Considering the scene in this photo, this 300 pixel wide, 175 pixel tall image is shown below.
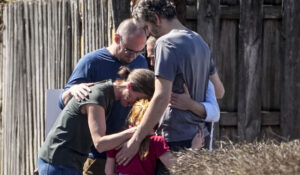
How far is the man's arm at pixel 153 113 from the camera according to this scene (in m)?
4.50

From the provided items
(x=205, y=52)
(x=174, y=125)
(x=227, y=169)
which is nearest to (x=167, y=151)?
(x=174, y=125)

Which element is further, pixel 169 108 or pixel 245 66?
pixel 245 66

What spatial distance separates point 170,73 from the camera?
4.54m

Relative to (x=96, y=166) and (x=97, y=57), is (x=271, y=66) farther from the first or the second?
(x=96, y=166)

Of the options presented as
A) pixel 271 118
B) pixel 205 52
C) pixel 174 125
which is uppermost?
pixel 205 52

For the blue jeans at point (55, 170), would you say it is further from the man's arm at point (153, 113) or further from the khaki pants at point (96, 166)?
the khaki pants at point (96, 166)

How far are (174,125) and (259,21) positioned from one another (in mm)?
2421

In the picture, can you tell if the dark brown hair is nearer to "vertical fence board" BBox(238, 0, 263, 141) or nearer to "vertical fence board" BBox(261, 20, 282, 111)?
"vertical fence board" BBox(238, 0, 263, 141)

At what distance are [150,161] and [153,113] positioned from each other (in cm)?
34

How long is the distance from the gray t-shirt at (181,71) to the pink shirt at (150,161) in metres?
0.07

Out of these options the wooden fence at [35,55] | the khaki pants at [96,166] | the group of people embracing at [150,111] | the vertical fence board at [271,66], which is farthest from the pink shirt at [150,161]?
the wooden fence at [35,55]

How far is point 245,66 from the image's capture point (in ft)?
22.2

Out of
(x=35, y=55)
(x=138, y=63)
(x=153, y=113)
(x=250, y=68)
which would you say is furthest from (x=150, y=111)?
(x=35, y=55)

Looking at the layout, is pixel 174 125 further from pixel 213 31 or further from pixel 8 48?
pixel 8 48
